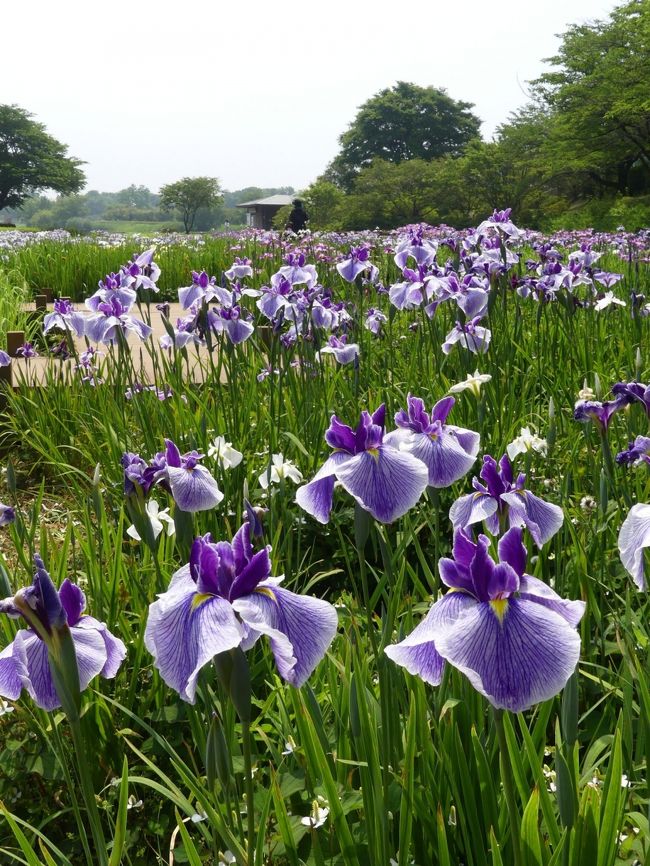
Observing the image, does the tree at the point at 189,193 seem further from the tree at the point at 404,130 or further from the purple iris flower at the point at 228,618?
the purple iris flower at the point at 228,618

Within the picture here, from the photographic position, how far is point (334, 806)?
1.25 meters

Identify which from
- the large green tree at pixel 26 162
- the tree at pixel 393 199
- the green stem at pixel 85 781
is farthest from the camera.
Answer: the large green tree at pixel 26 162

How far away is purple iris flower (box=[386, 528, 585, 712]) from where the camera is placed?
0.81 meters

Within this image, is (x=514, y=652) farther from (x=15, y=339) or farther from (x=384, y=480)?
(x=15, y=339)

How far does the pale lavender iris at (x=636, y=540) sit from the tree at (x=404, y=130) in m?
61.6

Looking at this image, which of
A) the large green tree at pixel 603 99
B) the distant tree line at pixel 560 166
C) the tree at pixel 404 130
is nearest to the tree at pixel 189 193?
the tree at pixel 404 130

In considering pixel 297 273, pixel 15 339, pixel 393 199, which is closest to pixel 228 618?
pixel 297 273

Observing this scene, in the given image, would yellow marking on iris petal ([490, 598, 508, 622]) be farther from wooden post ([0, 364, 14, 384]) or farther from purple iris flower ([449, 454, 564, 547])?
wooden post ([0, 364, 14, 384])

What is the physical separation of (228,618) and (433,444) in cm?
69

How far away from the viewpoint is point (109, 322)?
3.47 meters

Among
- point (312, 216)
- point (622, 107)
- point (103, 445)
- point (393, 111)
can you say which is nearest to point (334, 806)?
point (103, 445)

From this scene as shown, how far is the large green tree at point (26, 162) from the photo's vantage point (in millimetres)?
66438

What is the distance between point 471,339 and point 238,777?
243 centimetres

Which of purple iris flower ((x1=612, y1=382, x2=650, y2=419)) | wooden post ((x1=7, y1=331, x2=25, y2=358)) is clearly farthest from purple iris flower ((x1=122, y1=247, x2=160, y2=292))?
purple iris flower ((x1=612, y1=382, x2=650, y2=419))
